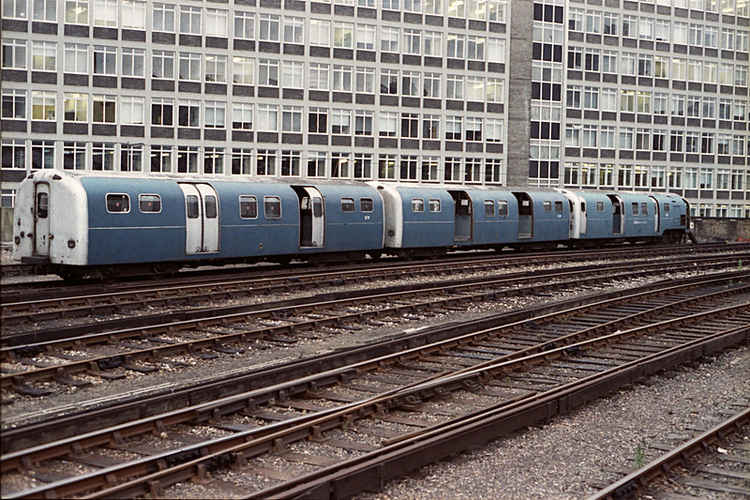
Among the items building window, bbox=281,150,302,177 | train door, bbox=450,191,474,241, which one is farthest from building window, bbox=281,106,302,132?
train door, bbox=450,191,474,241

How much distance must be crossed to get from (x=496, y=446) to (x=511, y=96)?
65294 millimetres

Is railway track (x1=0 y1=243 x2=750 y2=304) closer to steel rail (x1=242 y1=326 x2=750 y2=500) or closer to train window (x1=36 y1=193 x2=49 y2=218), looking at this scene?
train window (x1=36 y1=193 x2=49 y2=218)

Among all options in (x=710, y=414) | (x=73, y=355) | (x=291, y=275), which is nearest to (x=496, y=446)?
(x=710, y=414)

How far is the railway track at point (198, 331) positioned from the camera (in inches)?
505

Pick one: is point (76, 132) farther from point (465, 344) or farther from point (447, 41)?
point (465, 344)

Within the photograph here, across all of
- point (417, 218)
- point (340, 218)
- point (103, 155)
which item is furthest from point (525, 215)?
point (103, 155)

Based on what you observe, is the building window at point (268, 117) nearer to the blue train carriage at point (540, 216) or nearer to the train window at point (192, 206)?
the blue train carriage at point (540, 216)

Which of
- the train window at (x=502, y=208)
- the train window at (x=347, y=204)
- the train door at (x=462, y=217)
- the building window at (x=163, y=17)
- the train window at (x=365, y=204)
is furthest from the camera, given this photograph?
the building window at (x=163, y=17)

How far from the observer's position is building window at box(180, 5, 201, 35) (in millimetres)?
59875

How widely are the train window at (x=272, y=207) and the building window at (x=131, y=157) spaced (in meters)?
32.9

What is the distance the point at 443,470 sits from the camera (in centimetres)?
919

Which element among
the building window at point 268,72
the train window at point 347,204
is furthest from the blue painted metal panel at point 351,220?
the building window at point 268,72

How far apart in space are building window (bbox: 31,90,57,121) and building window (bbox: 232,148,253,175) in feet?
38.8

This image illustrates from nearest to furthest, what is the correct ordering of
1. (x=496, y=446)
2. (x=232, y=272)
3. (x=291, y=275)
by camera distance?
(x=496, y=446) < (x=291, y=275) < (x=232, y=272)
